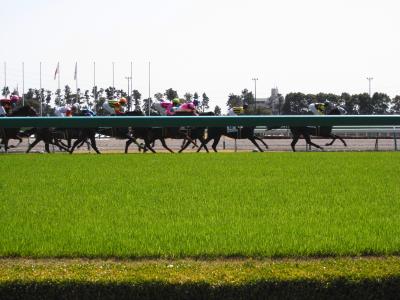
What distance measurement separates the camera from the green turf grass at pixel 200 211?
166 inches

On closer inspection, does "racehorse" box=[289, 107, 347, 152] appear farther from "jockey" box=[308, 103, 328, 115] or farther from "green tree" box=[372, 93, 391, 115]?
"green tree" box=[372, 93, 391, 115]

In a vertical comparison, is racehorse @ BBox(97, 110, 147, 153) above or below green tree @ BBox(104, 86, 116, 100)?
below

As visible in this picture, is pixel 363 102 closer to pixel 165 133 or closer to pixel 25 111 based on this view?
pixel 165 133

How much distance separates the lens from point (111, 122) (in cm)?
772

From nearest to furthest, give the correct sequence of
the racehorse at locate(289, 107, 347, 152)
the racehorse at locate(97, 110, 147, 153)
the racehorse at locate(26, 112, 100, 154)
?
the racehorse at locate(26, 112, 100, 154) < the racehorse at locate(97, 110, 147, 153) < the racehorse at locate(289, 107, 347, 152)

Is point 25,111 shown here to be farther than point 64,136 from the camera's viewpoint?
No

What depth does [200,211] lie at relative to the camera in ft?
17.3

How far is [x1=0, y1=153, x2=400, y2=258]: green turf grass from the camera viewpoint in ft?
13.9

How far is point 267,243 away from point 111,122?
384cm

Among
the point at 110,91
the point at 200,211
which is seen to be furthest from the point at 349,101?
the point at 200,211

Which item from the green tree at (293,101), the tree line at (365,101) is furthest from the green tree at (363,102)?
the green tree at (293,101)

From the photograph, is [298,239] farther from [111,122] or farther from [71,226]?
[111,122]

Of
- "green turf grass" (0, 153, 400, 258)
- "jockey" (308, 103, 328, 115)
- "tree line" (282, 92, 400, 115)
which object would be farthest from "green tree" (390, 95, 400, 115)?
"green turf grass" (0, 153, 400, 258)

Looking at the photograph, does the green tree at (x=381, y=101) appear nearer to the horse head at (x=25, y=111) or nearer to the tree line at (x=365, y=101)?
the tree line at (x=365, y=101)
